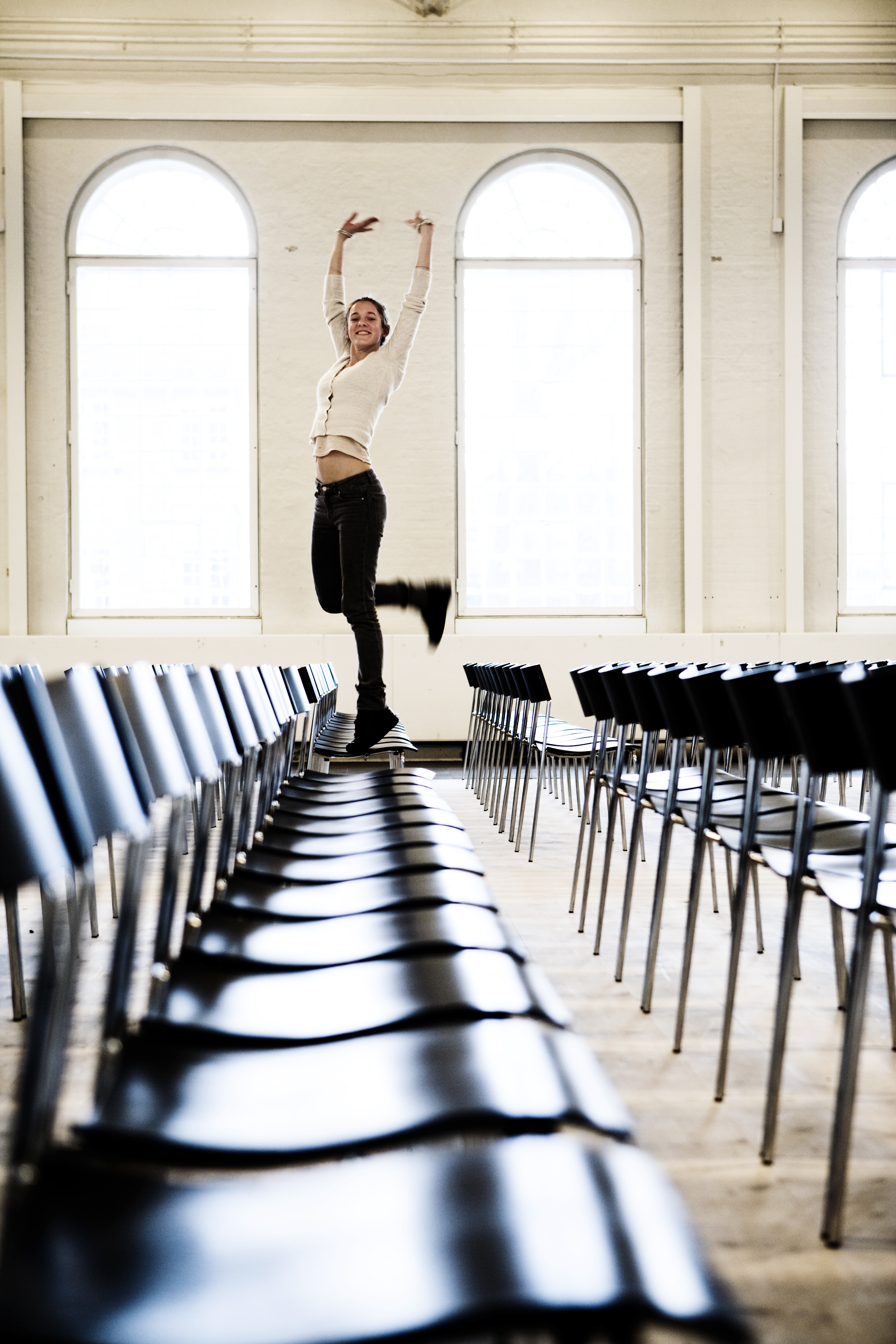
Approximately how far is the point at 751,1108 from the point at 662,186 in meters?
8.30

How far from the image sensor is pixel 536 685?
4801 mm

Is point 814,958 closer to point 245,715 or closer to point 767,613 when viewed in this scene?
point 245,715

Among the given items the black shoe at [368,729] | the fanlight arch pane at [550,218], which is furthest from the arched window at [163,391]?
the black shoe at [368,729]

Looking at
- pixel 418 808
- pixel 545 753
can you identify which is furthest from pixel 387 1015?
pixel 545 753

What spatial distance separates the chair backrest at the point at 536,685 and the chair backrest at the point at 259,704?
7.00 feet

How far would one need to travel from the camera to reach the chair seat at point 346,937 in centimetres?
146

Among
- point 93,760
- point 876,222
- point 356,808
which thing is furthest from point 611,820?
point 876,222

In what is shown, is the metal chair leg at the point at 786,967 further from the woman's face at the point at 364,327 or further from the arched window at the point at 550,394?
the arched window at the point at 550,394

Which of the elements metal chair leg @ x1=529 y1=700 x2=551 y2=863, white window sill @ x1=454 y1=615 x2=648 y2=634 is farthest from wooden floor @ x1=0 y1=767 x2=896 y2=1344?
white window sill @ x1=454 y1=615 x2=648 y2=634

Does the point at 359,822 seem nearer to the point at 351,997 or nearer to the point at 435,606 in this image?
the point at 351,997

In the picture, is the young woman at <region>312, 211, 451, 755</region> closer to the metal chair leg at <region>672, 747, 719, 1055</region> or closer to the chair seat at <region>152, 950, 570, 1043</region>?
the metal chair leg at <region>672, 747, 719, 1055</region>

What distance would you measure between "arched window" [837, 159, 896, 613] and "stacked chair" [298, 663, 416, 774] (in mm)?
5057

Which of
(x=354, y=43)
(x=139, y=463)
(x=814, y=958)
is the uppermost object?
(x=354, y=43)

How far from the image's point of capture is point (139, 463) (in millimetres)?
8789
